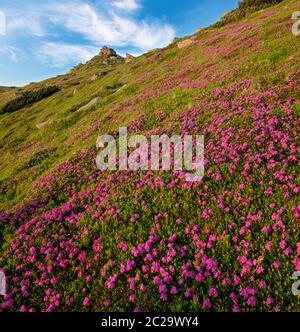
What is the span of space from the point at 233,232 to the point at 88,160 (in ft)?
36.4

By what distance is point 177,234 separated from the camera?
8.51 m

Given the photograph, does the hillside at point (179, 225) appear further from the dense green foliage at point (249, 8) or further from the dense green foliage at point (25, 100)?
the dense green foliage at point (249, 8)

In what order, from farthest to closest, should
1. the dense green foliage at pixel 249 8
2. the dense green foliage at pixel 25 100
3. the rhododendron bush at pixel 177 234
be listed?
the dense green foliage at pixel 249 8
the dense green foliage at pixel 25 100
the rhododendron bush at pixel 177 234

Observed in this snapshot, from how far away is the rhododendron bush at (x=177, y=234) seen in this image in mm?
6758

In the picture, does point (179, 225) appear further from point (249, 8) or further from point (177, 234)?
point (249, 8)

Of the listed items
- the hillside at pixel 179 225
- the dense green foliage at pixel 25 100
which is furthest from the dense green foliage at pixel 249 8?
the hillside at pixel 179 225

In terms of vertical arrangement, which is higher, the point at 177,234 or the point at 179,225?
the point at 179,225

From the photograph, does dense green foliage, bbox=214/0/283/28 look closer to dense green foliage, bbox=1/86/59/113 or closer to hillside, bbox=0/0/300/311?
dense green foliage, bbox=1/86/59/113

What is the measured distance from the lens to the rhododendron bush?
6.76m

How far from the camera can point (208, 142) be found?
13.0m

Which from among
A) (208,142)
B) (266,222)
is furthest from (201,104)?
(266,222)

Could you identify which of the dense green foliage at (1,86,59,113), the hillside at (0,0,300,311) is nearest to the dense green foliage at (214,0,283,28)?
the dense green foliage at (1,86,59,113)

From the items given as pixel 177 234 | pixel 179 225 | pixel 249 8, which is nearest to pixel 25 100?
pixel 249 8

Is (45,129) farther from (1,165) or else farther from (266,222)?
(266,222)
